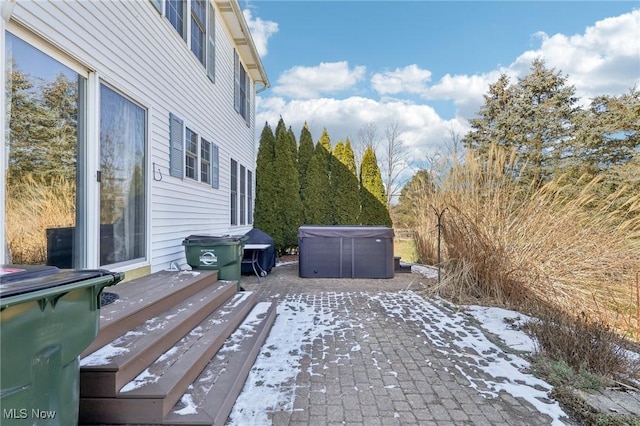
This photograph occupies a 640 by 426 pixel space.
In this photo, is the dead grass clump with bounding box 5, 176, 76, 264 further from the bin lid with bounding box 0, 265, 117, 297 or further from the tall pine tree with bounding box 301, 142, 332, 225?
the tall pine tree with bounding box 301, 142, 332, 225

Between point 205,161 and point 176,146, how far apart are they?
4.76ft

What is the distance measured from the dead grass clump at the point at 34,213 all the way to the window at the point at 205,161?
342cm

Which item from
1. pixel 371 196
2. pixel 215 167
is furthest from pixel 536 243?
pixel 371 196

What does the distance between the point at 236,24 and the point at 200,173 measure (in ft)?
13.0

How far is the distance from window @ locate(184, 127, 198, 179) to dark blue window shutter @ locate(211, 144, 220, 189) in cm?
83

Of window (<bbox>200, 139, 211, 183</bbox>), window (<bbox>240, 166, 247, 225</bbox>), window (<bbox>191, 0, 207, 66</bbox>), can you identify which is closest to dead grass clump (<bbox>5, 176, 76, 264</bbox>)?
window (<bbox>200, 139, 211, 183</bbox>)

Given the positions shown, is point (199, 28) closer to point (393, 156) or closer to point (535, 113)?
point (535, 113)

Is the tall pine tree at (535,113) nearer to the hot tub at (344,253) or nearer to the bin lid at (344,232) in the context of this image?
the bin lid at (344,232)

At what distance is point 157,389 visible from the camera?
1920 mm

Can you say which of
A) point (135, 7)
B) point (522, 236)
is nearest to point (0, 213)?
point (135, 7)

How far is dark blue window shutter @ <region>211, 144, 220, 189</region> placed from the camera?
266 inches

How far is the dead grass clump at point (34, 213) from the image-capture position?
Result: 2.37 meters

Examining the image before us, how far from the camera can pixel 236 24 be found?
25.3 ft

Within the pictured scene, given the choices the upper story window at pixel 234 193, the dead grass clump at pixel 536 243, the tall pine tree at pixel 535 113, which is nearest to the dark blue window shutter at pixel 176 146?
the upper story window at pixel 234 193
